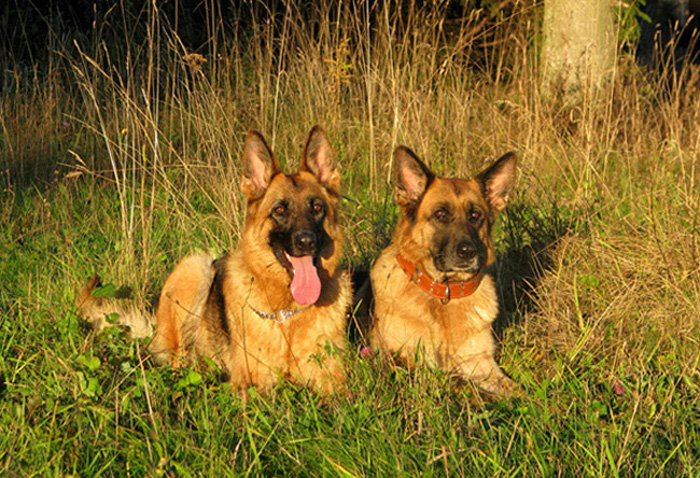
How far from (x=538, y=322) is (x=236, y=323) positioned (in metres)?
1.73

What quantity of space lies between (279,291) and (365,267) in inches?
55.5

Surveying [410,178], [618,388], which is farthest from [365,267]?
[618,388]

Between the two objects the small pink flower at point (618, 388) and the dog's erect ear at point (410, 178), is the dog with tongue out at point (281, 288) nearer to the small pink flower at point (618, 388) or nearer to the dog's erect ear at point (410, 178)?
the dog's erect ear at point (410, 178)

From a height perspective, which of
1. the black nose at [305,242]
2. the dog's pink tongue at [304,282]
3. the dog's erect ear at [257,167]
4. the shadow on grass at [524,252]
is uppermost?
the dog's erect ear at [257,167]

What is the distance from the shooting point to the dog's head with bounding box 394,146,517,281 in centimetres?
383

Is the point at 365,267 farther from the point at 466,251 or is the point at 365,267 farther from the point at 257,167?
the point at 257,167

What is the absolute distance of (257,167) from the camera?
380 centimetres

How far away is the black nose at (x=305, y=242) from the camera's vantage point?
3.47m

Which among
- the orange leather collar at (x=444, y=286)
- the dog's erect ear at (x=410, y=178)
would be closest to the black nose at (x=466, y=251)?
the orange leather collar at (x=444, y=286)

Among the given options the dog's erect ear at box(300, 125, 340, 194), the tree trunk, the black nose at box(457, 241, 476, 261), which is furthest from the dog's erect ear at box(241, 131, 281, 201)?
the tree trunk

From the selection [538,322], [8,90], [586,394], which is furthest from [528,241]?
[8,90]

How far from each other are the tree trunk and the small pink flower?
477 centimetres

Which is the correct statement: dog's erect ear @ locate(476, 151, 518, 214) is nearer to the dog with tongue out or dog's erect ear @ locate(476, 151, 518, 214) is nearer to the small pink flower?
the dog with tongue out

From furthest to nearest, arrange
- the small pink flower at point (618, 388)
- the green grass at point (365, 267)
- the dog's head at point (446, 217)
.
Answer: the dog's head at point (446, 217) → the small pink flower at point (618, 388) → the green grass at point (365, 267)
